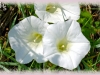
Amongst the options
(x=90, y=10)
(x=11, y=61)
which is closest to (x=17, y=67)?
(x=11, y=61)

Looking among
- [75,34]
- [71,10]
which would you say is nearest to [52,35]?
[75,34]

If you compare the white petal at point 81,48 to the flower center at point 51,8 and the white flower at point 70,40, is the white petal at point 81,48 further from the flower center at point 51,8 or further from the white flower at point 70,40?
the flower center at point 51,8

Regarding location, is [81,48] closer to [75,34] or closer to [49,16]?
[75,34]

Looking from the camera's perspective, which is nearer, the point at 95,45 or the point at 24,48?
the point at 24,48

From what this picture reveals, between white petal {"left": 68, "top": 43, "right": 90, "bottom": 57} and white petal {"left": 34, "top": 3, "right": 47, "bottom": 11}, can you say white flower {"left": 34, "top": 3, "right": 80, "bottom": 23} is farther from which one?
white petal {"left": 68, "top": 43, "right": 90, "bottom": 57}

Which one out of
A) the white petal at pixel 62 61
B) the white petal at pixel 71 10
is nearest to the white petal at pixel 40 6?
the white petal at pixel 71 10

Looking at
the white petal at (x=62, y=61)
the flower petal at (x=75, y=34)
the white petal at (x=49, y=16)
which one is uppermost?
the white petal at (x=49, y=16)

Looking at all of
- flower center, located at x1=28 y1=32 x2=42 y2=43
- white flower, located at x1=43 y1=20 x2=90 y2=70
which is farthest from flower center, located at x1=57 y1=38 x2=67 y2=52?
flower center, located at x1=28 y1=32 x2=42 y2=43

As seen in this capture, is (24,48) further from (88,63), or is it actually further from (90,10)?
(90,10)
